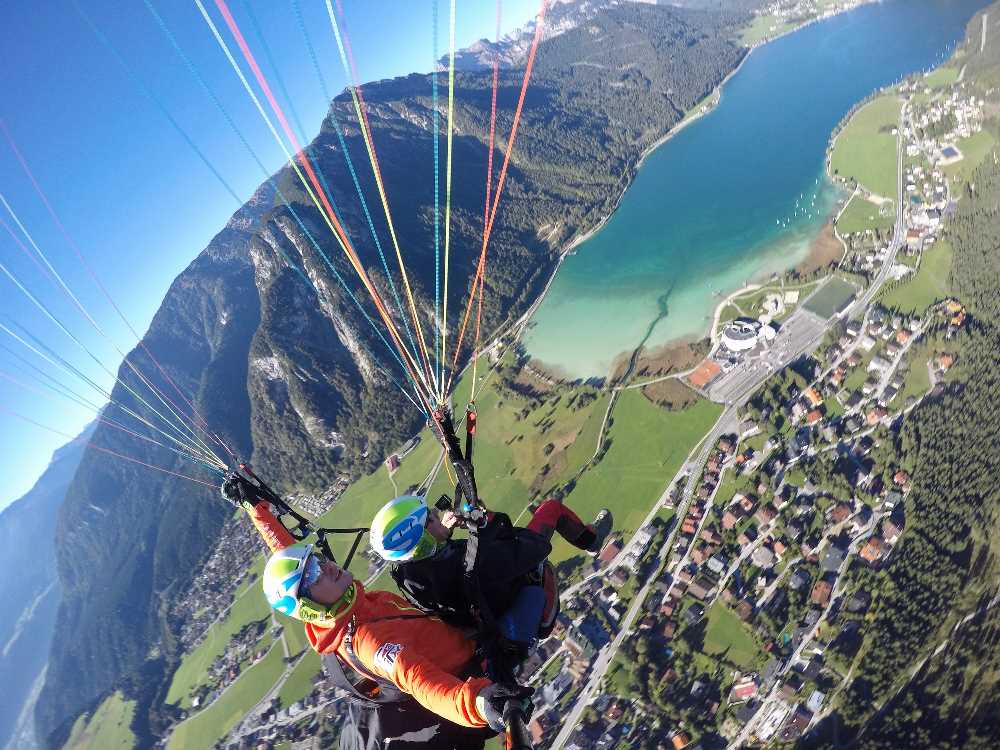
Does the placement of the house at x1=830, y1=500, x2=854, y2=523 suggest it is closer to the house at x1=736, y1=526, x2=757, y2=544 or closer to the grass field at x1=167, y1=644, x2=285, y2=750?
the house at x1=736, y1=526, x2=757, y2=544

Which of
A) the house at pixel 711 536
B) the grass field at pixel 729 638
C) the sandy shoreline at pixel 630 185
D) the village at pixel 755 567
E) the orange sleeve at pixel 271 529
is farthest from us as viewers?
the sandy shoreline at pixel 630 185

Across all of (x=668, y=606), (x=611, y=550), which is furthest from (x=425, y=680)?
(x=611, y=550)

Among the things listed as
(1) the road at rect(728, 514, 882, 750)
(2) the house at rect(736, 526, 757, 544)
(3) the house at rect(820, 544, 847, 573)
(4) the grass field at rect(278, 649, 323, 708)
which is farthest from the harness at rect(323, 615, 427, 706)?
(4) the grass field at rect(278, 649, 323, 708)

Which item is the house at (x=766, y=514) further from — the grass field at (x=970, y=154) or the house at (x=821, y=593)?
the grass field at (x=970, y=154)

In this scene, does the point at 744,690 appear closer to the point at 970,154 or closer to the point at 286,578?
the point at 286,578

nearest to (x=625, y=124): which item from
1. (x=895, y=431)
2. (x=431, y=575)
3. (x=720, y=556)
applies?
(x=895, y=431)

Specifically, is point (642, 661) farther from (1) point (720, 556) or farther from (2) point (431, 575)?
(2) point (431, 575)

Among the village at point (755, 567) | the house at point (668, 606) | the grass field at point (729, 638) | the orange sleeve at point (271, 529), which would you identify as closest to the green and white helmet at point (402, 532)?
the orange sleeve at point (271, 529)

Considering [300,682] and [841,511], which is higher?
[300,682]
